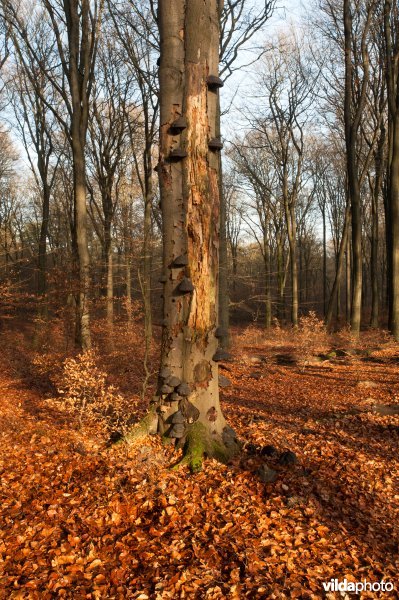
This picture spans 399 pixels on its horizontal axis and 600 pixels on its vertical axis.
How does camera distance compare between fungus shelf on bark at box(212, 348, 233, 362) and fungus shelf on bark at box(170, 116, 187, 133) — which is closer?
fungus shelf on bark at box(170, 116, 187, 133)

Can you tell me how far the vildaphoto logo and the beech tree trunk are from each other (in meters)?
1.94

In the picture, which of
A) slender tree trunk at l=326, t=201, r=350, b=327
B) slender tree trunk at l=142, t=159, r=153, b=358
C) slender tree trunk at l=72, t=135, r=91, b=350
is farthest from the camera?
slender tree trunk at l=326, t=201, r=350, b=327

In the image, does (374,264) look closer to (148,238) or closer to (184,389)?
(148,238)

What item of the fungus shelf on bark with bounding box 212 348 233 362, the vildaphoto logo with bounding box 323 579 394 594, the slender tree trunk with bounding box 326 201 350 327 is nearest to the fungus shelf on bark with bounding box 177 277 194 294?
the fungus shelf on bark with bounding box 212 348 233 362

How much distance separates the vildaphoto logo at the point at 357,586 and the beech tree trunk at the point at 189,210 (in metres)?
1.94

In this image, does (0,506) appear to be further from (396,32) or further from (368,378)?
(396,32)

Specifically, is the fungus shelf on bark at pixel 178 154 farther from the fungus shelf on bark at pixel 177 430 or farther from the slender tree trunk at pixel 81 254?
the slender tree trunk at pixel 81 254

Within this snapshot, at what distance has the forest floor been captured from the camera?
3039 mm

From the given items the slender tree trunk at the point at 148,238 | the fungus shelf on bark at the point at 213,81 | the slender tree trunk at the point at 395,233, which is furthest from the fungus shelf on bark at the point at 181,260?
the slender tree trunk at the point at 395,233

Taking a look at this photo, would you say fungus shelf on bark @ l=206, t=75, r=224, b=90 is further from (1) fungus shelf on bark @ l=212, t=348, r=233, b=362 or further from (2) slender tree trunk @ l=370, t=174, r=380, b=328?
(2) slender tree trunk @ l=370, t=174, r=380, b=328

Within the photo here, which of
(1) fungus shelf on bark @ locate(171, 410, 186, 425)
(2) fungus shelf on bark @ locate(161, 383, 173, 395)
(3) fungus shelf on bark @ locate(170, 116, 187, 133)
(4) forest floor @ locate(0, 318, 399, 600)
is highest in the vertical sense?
(3) fungus shelf on bark @ locate(170, 116, 187, 133)

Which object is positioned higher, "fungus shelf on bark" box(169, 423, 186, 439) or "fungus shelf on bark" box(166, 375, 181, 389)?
"fungus shelf on bark" box(166, 375, 181, 389)

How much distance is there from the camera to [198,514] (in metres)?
3.82

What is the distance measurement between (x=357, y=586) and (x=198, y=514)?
1.46 metres
